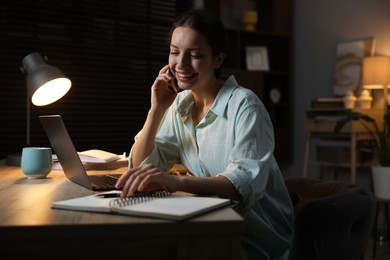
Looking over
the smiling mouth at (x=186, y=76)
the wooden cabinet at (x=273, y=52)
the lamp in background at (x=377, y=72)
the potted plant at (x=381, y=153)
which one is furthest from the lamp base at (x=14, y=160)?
the wooden cabinet at (x=273, y=52)

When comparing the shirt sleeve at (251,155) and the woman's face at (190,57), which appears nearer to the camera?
the shirt sleeve at (251,155)

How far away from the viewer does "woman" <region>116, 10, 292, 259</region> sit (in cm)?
122

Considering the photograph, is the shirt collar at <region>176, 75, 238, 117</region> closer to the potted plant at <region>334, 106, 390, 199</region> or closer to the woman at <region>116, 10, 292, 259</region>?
the woman at <region>116, 10, 292, 259</region>

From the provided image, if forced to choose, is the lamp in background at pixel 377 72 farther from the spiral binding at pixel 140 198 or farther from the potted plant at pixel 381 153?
the spiral binding at pixel 140 198

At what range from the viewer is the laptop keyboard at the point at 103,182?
128 cm

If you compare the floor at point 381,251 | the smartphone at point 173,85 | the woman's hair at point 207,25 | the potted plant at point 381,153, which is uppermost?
the woman's hair at point 207,25

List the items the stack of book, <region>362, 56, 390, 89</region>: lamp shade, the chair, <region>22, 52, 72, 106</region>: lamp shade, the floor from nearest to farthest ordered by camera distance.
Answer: the chair
<region>22, 52, 72, 106</region>: lamp shade
the floor
<region>362, 56, 390, 89</region>: lamp shade
the stack of book

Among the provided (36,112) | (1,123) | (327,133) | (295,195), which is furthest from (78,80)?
(295,195)

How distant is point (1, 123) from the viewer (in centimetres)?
345

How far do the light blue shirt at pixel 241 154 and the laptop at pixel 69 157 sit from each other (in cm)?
29

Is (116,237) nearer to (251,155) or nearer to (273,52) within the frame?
(251,155)

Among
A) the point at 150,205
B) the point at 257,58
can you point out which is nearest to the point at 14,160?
the point at 150,205

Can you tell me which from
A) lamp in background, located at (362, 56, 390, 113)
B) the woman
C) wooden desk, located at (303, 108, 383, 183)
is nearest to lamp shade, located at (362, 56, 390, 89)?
lamp in background, located at (362, 56, 390, 113)

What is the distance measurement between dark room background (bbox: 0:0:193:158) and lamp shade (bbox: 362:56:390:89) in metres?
1.69
